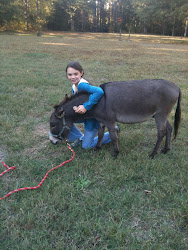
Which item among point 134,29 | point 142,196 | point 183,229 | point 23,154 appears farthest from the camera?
point 134,29

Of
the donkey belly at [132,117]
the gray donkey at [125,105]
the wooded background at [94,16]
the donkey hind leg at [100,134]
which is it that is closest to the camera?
the gray donkey at [125,105]

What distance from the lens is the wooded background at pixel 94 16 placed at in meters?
42.5

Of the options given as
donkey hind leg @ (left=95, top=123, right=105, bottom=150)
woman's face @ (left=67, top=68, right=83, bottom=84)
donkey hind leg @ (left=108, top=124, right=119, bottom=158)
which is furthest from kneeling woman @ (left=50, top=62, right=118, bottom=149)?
donkey hind leg @ (left=108, top=124, right=119, bottom=158)

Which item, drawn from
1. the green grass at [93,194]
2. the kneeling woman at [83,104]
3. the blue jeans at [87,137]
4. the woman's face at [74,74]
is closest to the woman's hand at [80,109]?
the kneeling woman at [83,104]

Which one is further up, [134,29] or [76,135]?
[134,29]

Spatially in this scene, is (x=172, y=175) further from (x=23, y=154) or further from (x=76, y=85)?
(x=23, y=154)

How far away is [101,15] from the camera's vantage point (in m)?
72.4

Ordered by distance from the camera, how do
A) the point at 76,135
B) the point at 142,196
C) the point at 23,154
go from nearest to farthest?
the point at 142,196 < the point at 23,154 < the point at 76,135

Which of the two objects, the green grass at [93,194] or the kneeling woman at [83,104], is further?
the kneeling woman at [83,104]

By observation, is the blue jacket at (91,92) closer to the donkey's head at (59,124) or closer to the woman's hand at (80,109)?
the woman's hand at (80,109)

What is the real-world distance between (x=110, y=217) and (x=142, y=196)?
648 mm

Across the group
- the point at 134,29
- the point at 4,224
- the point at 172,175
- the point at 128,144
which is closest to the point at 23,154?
the point at 4,224

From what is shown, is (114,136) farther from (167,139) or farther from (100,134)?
(167,139)

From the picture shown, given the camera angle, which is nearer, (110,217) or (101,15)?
(110,217)
